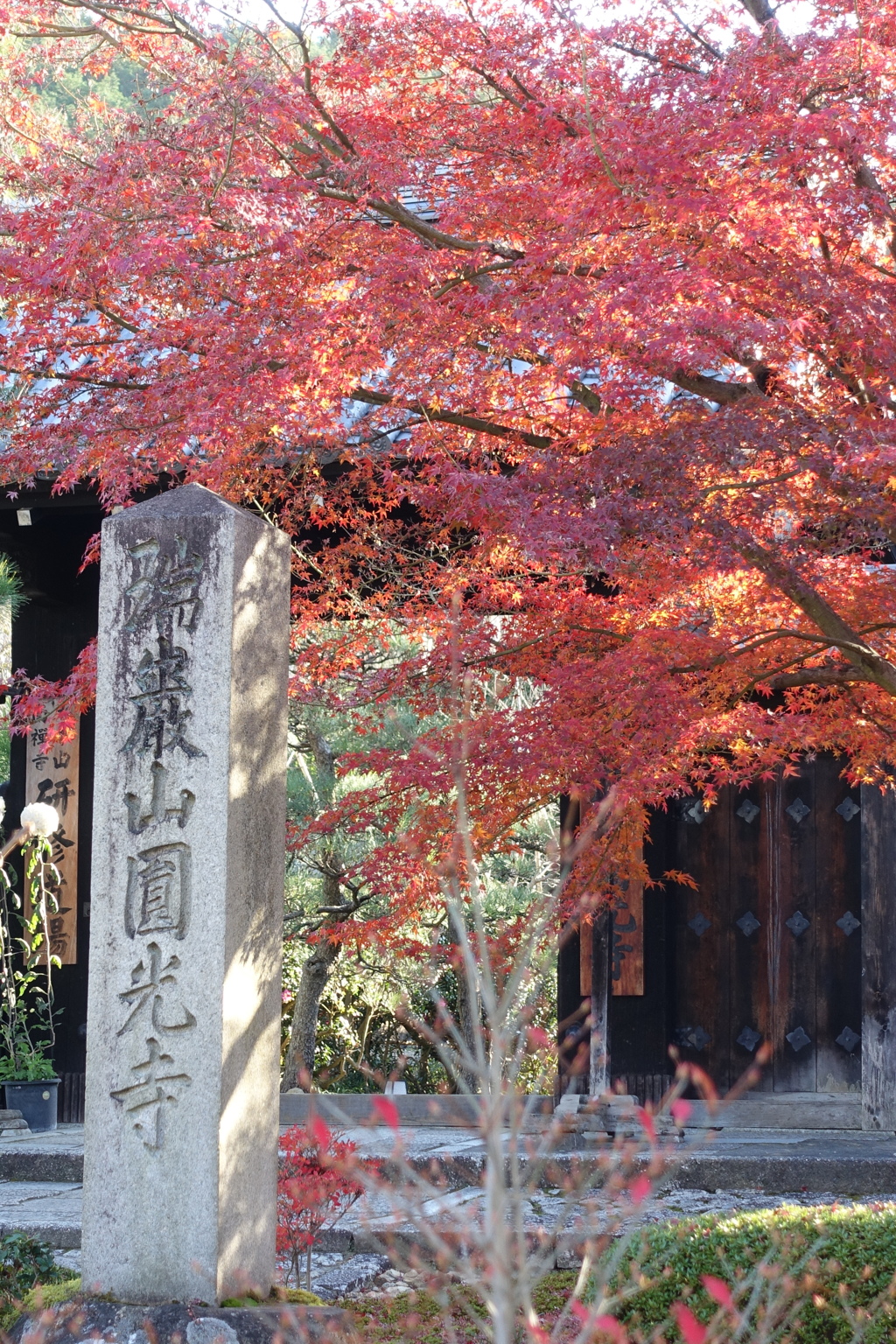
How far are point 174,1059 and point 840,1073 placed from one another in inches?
274

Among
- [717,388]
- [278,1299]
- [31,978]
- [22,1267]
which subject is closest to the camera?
[278,1299]

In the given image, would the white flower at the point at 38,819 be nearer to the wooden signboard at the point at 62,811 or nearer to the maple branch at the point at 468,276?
the wooden signboard at the point at 62,811

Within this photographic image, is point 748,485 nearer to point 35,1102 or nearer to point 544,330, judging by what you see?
point 544,330

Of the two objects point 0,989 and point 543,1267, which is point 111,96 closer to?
point 0,989

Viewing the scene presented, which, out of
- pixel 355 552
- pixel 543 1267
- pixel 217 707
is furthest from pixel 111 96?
pixel 543 1267

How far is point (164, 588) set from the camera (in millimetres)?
4523

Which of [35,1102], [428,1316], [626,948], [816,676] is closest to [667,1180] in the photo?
[428,1316]

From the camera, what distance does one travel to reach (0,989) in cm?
974

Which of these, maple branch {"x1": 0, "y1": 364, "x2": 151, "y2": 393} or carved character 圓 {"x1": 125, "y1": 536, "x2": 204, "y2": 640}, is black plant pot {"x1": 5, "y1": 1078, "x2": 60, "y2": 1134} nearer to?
maple branch {"x1": 0, "y1": 364, "x2": 151, "y2": 393}

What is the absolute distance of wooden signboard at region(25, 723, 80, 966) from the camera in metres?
9.95

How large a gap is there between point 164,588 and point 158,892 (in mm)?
1032

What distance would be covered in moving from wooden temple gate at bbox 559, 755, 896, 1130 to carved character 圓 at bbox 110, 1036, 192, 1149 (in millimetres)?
5854

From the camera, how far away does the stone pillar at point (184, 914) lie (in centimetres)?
421

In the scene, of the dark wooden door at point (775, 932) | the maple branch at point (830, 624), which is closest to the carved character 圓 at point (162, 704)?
the maple branch at point (830, 624)
